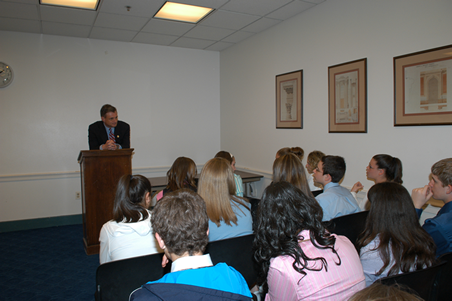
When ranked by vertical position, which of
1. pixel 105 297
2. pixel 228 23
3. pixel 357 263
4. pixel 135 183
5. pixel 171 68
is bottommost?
pixel 105 297

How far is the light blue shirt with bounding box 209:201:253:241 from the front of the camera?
2.01m

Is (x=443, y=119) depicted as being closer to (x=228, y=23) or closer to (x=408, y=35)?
(x=408, y=35)

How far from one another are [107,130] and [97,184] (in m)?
0.95

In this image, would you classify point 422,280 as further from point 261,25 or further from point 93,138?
point 261,25

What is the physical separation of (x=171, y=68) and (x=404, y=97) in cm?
416

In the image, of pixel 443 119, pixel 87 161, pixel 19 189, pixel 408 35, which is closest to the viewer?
pixel 443 119

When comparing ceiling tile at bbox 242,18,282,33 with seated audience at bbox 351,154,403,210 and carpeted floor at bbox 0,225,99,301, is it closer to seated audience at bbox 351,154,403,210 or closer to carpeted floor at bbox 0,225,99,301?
seated audience at bbox 351,154,403,210

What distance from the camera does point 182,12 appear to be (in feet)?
14.4

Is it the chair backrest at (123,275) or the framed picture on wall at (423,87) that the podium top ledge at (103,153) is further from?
the framed picture on wall at (423,87)

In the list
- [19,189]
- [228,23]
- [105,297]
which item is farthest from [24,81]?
[105,297]

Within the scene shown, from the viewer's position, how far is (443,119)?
2.76 meters

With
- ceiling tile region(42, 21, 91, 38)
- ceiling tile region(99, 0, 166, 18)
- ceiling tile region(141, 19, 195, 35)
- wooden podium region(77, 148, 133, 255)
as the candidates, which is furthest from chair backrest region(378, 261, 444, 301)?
ceiling tile region(42, 21, 91, 38)

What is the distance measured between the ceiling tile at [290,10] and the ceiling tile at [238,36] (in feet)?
2.68

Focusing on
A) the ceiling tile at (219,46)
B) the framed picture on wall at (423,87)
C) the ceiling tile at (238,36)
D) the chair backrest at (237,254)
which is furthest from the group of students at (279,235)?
the ceiling tile at (219,46)
